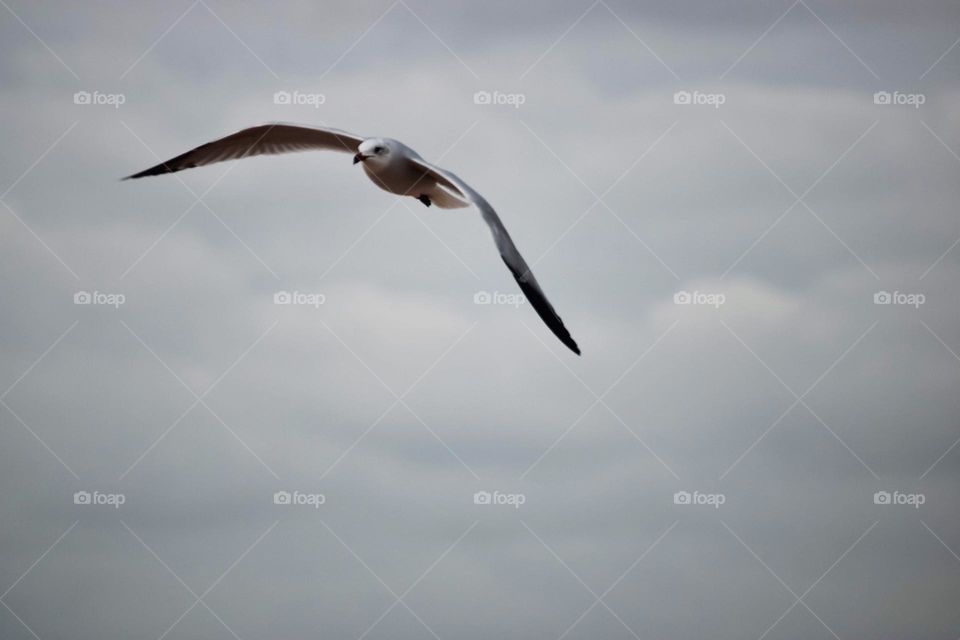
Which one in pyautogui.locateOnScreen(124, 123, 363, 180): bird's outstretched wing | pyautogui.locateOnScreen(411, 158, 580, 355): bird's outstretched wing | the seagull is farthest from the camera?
pyautogui.locateOnScreen(124, 123, 363, 180): bird's outstretched wing

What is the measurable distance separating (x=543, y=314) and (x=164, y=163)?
7.87 ft

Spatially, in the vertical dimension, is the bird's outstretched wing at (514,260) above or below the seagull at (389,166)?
below

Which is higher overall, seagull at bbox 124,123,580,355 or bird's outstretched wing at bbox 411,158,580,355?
seagull at bbox 124,123,580,355

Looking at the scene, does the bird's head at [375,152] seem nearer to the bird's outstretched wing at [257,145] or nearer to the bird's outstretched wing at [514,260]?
the bird's outstretched wing at [514,260]

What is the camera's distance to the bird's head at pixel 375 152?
247 inches

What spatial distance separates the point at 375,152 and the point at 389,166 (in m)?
0.10

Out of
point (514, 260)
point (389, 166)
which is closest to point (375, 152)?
point (389, 166)

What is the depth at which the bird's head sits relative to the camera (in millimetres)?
6285

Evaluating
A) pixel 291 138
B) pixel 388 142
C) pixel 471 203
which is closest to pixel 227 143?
pixel 291 138

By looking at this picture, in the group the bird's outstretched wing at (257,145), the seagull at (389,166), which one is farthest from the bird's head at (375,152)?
the bird's outstretched wing at (257,145)

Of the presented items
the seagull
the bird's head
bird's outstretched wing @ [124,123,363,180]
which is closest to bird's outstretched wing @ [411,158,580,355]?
the seagull

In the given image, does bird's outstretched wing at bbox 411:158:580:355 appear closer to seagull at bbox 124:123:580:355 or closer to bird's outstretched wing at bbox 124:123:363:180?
seagull at bbox 124:123:580:355

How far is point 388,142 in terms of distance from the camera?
20.7 feet

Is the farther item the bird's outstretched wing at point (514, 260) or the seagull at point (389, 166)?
the seagull at point (389, 166)
